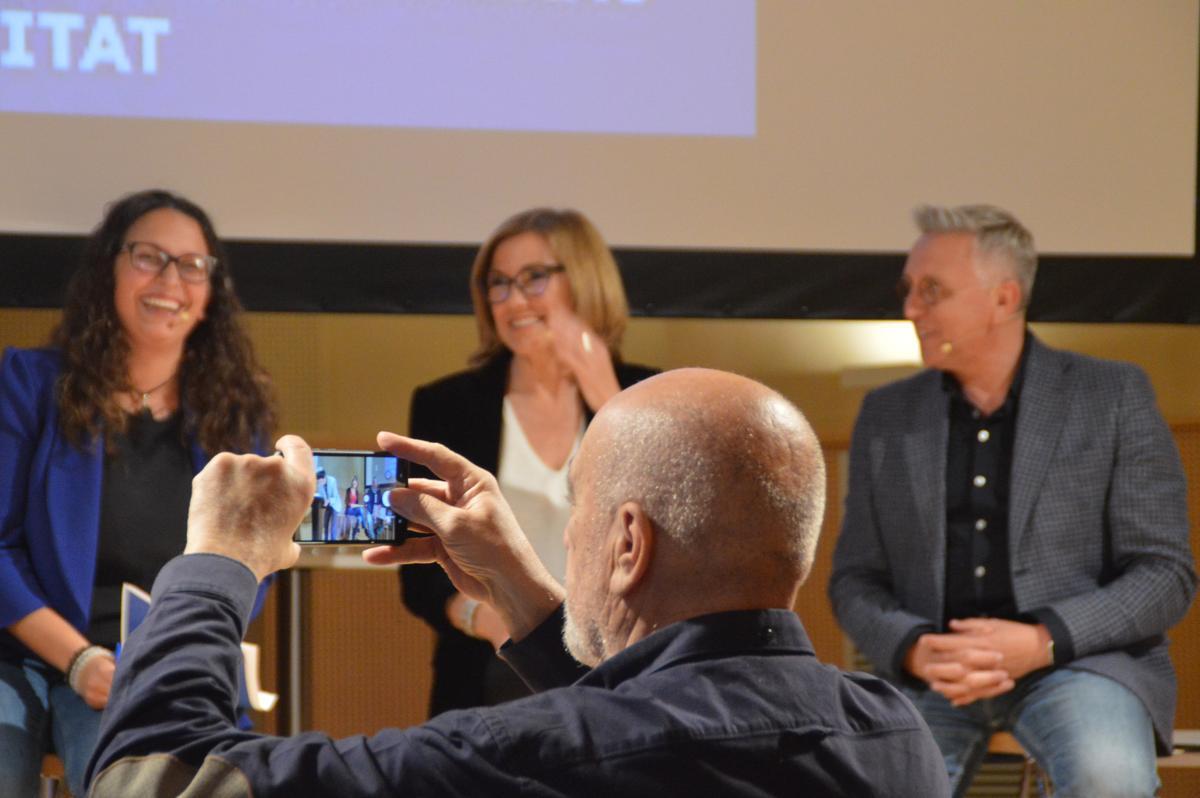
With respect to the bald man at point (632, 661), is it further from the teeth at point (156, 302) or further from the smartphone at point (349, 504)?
the teeth at point (156, 302)

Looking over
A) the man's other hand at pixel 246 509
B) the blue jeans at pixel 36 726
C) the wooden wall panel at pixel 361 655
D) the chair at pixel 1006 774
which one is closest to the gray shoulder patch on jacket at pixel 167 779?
the man's other hand at pixel 246 509

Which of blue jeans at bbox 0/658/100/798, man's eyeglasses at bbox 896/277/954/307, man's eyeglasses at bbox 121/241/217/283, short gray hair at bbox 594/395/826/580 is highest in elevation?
man's eyeglasses at bbox 121/241/217/283

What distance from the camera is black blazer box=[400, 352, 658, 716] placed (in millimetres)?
2852

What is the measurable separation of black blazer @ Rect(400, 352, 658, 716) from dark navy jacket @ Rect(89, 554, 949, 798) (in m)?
1.74

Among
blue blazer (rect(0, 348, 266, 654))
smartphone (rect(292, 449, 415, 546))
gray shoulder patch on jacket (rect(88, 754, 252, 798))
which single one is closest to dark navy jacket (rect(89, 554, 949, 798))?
gray shoulder patch on jacket (rect(88, 754, 252, 798))

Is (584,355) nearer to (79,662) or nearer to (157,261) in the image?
(157,261)

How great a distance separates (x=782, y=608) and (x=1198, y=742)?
2224mm

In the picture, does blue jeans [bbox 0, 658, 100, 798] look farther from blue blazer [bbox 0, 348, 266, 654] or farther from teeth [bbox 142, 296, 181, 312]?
teeth [bbox 142, 296, 181, 312]

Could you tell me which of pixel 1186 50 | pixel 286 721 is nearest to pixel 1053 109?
pixel 1186 50

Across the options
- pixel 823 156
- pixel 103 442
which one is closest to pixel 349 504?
pixel 103 442

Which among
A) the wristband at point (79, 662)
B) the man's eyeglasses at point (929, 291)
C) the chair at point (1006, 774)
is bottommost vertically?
the chair at point (1006, 774)

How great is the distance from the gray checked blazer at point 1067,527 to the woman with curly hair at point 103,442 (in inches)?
52.5

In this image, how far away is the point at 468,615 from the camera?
9.09ft

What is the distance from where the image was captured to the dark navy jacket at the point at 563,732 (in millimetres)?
1012
